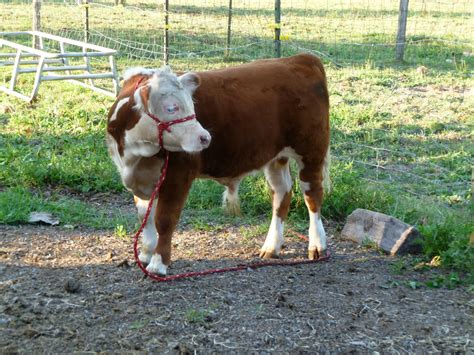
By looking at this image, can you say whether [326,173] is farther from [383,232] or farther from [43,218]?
[43,218]

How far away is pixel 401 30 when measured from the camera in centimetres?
1355

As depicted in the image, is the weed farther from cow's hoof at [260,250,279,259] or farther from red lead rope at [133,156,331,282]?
cow's hoof at [260,250,279,259]

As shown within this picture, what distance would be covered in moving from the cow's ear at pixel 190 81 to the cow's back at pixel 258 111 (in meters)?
0.19

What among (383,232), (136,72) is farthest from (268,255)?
(136,72)

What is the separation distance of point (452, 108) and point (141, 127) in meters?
6.72

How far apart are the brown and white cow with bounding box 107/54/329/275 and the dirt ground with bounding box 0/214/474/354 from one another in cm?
32

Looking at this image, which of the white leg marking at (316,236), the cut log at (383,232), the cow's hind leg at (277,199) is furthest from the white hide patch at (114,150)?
the cut log at (383,232)

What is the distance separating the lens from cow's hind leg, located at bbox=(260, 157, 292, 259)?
5559 millimetres

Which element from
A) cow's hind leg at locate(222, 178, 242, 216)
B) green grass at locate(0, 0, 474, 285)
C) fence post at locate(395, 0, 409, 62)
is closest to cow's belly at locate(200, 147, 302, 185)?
cow's hind leg at locate(222, 178, 242, 216)

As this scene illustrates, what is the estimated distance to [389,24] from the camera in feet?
59.9

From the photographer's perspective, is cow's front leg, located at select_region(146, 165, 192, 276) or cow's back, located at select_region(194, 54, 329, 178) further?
cow's back, located at select_region(194, 54, 329, 178)

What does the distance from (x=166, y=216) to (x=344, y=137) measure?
450 cm

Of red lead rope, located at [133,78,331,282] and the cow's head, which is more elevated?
the cow's head

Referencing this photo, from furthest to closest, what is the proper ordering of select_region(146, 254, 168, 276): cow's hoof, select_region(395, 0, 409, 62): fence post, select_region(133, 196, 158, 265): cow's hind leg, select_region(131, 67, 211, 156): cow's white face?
select_region(395, 0, 409, 62): fence post
select_region(133, 196, 158, 265): cow's hind leg
select_region(146, 254, 168, 276): cow's hoof
select_region(131, 67, 211, 156): cow's white face
